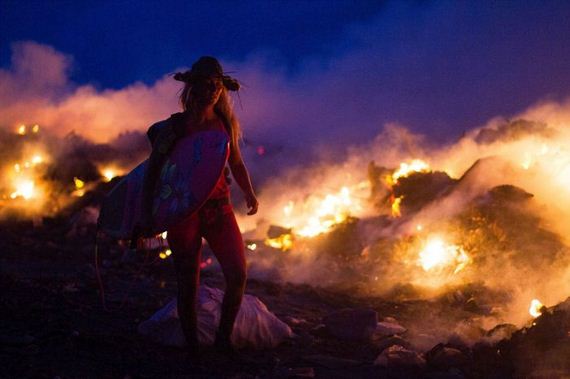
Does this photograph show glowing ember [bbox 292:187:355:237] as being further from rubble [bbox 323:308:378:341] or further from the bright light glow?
rubble [bbox 323:308:378:341]

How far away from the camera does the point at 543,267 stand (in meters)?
8.08

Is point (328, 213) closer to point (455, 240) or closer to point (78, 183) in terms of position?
point (455, 240)

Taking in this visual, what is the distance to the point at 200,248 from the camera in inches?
148

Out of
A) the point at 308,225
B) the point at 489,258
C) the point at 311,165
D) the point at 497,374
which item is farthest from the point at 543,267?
the point at 311,165

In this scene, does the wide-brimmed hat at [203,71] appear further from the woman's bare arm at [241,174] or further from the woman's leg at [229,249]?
the woman's leg at [229,249]

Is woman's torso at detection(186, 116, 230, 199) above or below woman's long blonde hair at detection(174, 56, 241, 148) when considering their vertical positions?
below

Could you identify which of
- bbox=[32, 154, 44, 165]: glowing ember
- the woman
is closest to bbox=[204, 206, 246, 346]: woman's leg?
the woman

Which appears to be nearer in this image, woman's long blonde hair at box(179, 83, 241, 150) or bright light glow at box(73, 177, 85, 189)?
woman's long blonde hair at box(179, 83, 241, 150)

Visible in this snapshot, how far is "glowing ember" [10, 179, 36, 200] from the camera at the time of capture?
16344mm

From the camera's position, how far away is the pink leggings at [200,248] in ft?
12.0

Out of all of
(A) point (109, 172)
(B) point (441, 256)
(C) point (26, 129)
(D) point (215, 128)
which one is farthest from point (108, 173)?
(D) point (215, 128)

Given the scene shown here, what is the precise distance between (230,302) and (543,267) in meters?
6.42

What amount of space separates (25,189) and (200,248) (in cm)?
1533

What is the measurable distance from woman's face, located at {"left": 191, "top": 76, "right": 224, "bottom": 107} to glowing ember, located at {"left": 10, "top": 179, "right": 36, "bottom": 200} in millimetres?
14765
